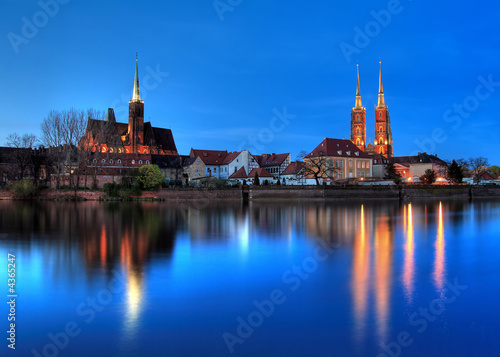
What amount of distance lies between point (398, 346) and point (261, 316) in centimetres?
255

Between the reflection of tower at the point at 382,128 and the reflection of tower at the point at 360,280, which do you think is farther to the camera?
the reflection of tower at the point at 382,128

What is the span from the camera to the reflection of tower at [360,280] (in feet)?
25.1

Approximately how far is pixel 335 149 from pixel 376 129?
64670 mm

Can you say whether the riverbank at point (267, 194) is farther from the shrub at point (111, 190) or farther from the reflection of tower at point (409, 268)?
the reflection of tower at point (409, 268)

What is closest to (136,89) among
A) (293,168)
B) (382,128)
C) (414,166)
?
(293,168)

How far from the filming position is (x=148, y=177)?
51.4m

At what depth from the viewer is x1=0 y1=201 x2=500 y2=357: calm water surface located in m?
6.65

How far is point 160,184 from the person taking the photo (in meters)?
53.3

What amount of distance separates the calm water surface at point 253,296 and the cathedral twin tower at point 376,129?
109 metres

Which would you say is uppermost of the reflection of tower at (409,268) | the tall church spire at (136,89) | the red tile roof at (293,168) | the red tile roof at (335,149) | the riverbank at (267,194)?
the tall church spire at (136,89)

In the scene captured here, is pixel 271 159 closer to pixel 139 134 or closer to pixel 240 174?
pixel 240 174

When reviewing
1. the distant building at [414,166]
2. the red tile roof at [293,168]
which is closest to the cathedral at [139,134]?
the red tile roof at [293,168]

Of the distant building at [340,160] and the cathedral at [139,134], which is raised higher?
the cathedral at [139,134]

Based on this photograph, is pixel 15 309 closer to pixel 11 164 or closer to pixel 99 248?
pixel 99 248
